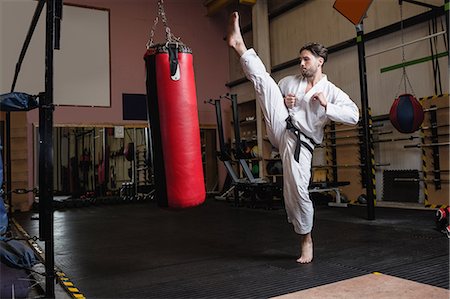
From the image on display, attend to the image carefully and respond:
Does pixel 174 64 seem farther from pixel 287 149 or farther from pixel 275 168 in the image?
pixel 275 168

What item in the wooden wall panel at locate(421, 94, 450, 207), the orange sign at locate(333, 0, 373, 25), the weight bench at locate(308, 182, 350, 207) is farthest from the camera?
the weight bench at locate(308, 182, 350, 207)

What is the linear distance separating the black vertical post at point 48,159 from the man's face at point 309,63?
157 cm

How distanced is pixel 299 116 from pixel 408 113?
2853 millimetres

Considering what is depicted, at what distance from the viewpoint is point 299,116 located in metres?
2.71

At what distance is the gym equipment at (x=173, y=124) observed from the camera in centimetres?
211

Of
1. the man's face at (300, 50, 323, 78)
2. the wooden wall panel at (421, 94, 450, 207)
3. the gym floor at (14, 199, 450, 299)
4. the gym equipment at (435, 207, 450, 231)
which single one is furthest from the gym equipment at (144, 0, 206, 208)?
the wooden wall panel at (421, 94, 450, 207)

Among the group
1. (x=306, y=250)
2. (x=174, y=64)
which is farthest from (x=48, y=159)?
(x=306, y=250)

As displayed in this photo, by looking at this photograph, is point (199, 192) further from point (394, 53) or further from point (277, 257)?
point (394, 53)

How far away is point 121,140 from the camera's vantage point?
29.7 feet

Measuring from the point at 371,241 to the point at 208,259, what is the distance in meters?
1.43

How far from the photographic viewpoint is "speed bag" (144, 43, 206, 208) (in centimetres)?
211

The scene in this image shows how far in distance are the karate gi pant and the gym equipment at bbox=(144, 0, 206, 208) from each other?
2.08ft

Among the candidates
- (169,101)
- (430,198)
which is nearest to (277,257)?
(169,101)

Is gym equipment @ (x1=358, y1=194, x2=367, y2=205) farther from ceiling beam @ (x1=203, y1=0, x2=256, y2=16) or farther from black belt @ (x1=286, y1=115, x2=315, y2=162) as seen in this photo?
ceiling beam @ (x1=203, y1=0, x2=256, y2=16)
